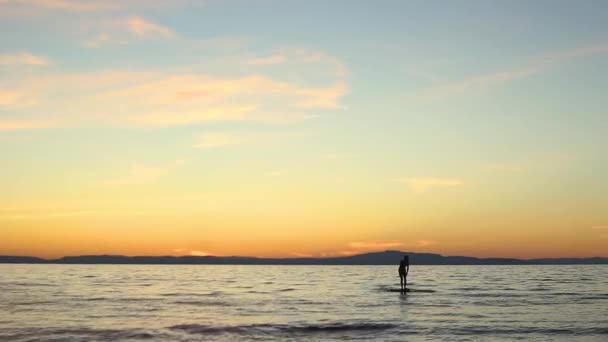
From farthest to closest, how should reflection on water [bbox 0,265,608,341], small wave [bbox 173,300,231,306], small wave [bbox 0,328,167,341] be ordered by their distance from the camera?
small wave [bbox 173,300,231,306], reflection on water [bbox 0,265,608,341], small wave [bbox 0,328,167,341]

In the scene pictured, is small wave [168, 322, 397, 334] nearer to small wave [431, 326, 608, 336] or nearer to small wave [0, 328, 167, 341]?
small wave [0, 328, 167, 341]

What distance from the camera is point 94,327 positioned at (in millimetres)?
29703

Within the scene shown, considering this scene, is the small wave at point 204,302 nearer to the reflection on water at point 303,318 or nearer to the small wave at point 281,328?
the reflection on water at point 303,318

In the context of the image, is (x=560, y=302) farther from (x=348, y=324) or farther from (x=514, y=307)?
(x=348, y=324)

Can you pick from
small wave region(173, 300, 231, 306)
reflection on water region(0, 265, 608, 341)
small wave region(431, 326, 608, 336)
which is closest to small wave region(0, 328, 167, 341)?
reflection on water region(0, 265, 608, 341)

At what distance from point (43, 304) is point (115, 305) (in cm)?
491

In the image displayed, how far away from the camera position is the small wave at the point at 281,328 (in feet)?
93.5

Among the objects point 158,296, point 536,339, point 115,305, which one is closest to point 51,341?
point 115,305

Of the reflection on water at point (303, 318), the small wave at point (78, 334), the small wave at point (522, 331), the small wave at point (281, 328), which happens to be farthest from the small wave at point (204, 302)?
the small wave at point (522, 331)

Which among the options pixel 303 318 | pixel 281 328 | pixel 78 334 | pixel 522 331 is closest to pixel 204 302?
pixel 303 318

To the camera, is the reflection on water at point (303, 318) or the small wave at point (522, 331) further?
the small wave at point (522, 331)

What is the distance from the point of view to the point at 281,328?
29406 millimetres

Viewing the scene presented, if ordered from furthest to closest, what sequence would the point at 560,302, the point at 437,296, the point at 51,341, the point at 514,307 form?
the point at 437,296 < the point at 560,302 < the point at 514,307 < the point at 51,341

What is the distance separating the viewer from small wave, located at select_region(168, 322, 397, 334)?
28.5m
